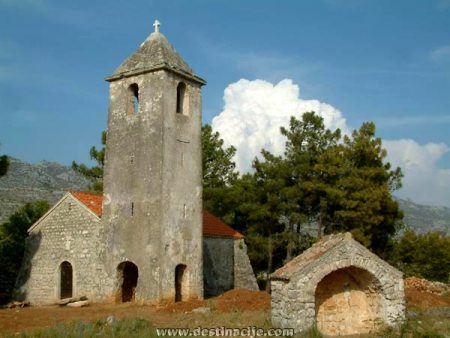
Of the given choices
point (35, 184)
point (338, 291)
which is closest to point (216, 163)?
point (338, 291)

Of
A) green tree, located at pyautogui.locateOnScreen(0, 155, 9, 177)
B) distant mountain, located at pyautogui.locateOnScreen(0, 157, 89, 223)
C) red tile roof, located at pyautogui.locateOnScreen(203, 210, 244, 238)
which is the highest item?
distant mountain, located at pyautogui.locateOnScreen(0, 157, 89, 223)

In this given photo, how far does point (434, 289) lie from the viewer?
26578 mm

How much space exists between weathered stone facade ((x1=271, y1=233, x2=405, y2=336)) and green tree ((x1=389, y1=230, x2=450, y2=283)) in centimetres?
1965

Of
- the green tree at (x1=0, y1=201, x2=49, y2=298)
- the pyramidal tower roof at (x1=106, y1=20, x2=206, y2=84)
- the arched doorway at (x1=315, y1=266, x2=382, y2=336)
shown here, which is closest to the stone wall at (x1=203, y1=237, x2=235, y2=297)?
the pyramidal tower roof at (x1=106, y1=20, x2=206, y2=84)

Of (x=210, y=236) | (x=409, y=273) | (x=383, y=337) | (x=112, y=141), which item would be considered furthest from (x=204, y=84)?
(x=409, y=273)

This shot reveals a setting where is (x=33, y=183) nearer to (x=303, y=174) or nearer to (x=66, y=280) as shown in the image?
(x=66, y=280)

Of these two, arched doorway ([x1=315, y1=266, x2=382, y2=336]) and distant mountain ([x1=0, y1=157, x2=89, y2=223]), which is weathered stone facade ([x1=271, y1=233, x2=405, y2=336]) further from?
distant mountain ([x1=0, y1=157, x2=89, y2=223])

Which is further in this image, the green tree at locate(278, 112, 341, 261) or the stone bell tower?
the green tree at locate(278, 112, 341, 261)

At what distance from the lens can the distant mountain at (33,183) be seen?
51469 millimetres

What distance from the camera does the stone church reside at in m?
21.7

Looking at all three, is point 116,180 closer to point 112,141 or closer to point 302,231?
point 112,141

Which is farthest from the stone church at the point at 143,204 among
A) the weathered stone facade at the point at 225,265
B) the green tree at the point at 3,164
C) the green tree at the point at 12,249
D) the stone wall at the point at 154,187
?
the green tree at the point at 12,249

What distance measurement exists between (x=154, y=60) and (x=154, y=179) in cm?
521

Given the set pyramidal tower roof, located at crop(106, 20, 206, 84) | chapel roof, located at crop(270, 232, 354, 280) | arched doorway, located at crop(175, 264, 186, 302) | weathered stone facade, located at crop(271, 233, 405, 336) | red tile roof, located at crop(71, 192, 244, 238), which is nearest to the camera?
weathered stone facade, located at crop(271, 233, 405, 336)
